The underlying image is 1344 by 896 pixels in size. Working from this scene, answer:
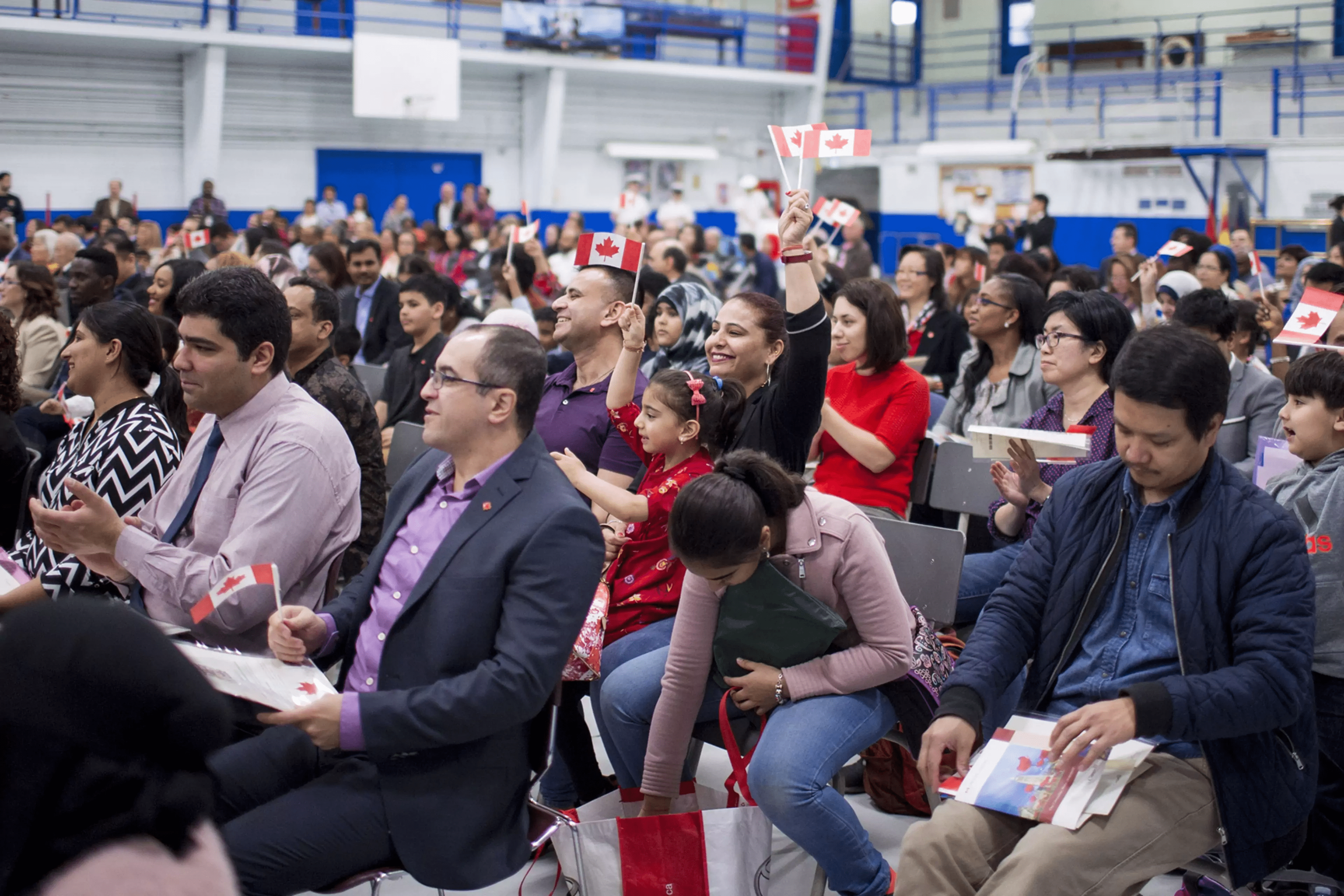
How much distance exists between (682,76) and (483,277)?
9183 millimetres

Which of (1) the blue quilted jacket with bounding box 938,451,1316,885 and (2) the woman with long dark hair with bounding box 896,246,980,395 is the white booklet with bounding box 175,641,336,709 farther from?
(2) the woman with long dark hair with bounding box 896,246,980,395

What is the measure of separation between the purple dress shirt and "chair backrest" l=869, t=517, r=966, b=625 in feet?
1.09

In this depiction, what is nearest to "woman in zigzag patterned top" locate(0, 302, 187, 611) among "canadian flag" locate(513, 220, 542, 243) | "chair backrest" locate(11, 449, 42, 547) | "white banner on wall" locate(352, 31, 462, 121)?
"chair backrest" locate(11, 449, 42, 547)

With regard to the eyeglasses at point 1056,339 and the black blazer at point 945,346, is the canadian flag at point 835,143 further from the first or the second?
the black blazer at point 945,346

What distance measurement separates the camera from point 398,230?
15336mm

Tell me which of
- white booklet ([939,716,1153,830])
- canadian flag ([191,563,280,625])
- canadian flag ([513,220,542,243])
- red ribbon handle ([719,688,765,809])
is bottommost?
red ribbon handle ([719,688,765,809])

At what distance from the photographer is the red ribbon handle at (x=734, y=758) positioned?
2494 millimetres

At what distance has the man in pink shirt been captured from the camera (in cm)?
241

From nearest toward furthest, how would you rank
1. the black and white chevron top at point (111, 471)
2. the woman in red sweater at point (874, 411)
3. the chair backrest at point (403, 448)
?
the black and white chevron top at point (111, 471), the woman in red sweater at point (874, 411), the chair backrest at point (403, 448)

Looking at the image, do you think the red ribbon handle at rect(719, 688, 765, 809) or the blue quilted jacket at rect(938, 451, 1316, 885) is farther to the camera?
the red ribbon handle at rect(719, 688, 765, 809)

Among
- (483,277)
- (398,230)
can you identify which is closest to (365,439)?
(483,277)

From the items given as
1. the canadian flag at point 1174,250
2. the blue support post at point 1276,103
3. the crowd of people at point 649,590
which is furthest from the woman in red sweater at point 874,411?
the blue support post at point 1276,103

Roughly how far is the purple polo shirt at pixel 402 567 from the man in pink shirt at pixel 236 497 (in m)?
0.25

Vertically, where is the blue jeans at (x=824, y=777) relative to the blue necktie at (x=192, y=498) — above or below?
below
